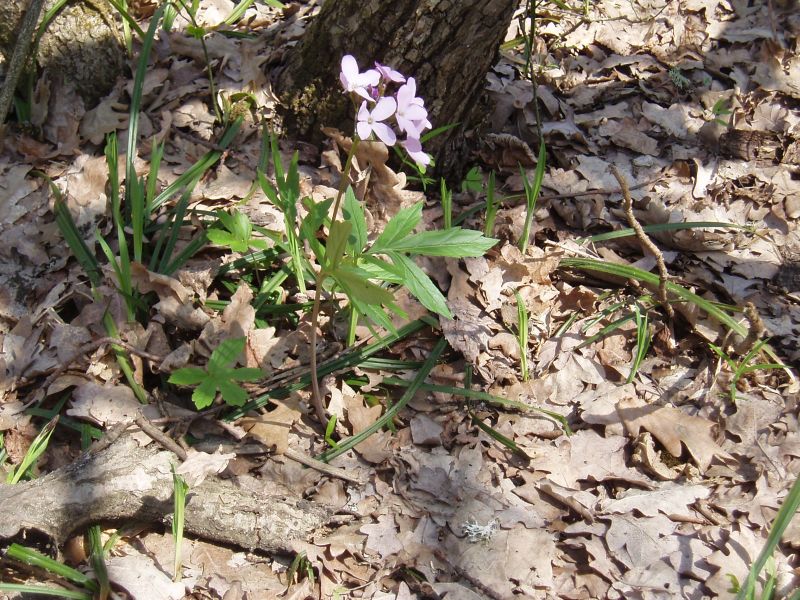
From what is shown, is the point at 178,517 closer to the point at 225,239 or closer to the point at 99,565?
the point at 99,565

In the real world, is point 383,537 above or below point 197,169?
below

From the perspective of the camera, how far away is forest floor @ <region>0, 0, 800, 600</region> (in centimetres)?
187

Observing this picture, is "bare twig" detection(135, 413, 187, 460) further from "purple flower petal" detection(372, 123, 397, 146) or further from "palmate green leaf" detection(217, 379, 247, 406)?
"purple flower petal" detection(372, 123, 397, 146)

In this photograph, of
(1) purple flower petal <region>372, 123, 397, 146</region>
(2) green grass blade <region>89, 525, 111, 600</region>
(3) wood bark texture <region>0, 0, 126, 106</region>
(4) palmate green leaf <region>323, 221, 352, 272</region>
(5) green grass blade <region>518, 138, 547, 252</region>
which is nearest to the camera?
(1) purple flower petal <region>372, 123, 397, 146</region>

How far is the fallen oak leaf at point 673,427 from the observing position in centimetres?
210

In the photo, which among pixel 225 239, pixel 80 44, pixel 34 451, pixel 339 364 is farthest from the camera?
pixel 80 44

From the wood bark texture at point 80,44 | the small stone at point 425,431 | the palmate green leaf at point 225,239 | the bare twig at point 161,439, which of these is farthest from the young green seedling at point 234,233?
the wood bark texture at point 80,44

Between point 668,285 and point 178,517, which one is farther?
point 668,285

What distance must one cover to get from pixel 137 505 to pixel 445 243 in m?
1.13

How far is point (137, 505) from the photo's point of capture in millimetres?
1801

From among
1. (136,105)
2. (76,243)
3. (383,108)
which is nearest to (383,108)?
(383,108)

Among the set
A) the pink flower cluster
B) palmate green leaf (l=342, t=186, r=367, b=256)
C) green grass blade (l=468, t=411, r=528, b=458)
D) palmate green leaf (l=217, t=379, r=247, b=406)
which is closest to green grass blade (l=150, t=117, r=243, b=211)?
palmate green leaf (l=217, t=379, r=247, b=406)

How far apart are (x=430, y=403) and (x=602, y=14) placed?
2.54 meters

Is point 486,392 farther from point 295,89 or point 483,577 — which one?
point 295,89
